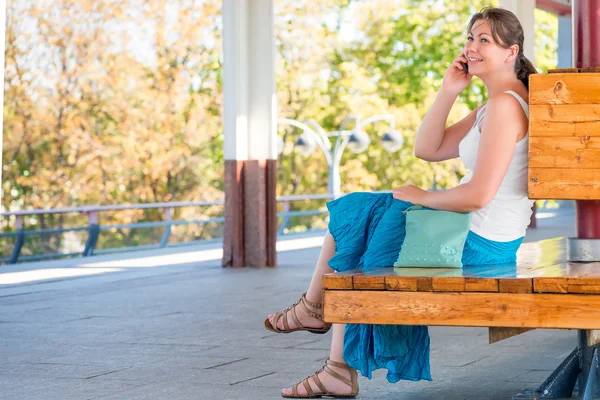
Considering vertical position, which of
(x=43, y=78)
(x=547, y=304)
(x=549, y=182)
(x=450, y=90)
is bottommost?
(x=547, y=304)

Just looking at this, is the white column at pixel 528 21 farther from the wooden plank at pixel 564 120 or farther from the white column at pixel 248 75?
the wooden plank at pixel 564 120

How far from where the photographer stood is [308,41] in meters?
34.1

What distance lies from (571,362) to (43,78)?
76.4ft

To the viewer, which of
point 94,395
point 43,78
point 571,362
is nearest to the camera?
point 571,362

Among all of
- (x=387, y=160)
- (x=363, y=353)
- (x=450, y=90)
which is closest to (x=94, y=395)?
(x=363, y=353)

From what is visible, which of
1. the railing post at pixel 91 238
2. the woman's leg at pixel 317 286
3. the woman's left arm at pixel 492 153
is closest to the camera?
the woman's left arm at pixel 492 153

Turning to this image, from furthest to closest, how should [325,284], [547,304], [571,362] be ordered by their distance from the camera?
[571,362] → [325,284] → [547,304]

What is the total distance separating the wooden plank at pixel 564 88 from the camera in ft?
11.7

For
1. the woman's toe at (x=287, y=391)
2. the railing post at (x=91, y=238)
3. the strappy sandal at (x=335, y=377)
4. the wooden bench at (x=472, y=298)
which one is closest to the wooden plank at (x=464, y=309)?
the wooden bench at (x=472, y=298)

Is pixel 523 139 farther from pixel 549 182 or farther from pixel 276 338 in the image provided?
pixel 276 338

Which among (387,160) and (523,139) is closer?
(523,139)

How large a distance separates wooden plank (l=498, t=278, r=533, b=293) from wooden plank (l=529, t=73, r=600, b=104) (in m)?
0.63

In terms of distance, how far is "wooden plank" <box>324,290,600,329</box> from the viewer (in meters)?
3.21

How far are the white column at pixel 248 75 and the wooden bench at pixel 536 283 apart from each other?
Answer: 7287 mm
